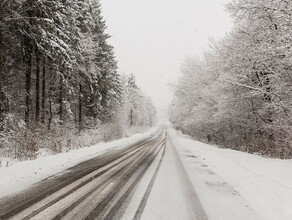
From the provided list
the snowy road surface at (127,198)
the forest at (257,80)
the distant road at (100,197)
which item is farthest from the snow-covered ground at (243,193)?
the forest at (257,80)

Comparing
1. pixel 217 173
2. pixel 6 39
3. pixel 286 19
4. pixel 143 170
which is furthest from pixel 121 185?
pixel 6 39

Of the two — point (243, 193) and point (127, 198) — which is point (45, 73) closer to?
point (127, 198)

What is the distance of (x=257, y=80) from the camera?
13570 millimetres

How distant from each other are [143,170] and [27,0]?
9.66 meters

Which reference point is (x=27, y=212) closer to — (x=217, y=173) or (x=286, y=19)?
(x=217, y=173)

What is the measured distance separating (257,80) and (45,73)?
54.3 feet

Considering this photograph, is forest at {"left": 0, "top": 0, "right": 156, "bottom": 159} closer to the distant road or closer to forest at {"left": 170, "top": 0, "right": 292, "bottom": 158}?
the distant road

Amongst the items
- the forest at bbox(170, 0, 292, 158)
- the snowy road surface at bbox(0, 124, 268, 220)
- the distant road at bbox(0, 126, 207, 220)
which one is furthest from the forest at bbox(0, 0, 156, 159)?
the forest at bbox(170, 0, 292, 158)

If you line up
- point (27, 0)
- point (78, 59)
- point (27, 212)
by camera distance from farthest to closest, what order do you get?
point (78, 59), point (27, 0), point (27, 212)

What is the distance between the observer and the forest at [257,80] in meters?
9.52

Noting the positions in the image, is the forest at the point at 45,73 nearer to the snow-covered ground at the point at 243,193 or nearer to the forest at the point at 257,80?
the snow-covered ground at the point at 243,193

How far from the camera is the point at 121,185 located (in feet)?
19.1

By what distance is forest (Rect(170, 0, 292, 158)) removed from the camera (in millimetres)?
9516

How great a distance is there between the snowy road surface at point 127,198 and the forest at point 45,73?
5555 mm
